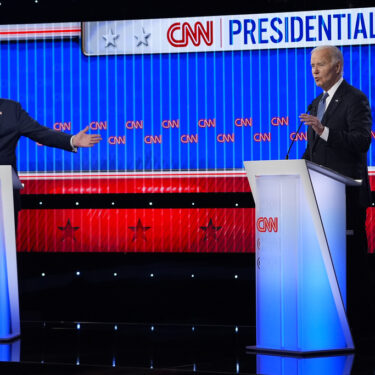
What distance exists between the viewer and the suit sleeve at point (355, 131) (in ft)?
12.4

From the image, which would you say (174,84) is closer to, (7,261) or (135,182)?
(135,182)

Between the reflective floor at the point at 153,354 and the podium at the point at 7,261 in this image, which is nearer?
the reflective floor at the point at 153,354

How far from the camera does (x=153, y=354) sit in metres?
3.83

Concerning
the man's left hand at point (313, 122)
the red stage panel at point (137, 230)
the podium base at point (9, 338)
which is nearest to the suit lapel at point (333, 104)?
the man's left hand at point (313, 122)

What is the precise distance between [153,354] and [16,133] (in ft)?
5.13

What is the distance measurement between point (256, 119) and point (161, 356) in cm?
276

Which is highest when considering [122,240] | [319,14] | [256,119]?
[319,14]

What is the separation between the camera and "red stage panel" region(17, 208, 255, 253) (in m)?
6.15

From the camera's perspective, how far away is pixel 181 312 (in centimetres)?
588

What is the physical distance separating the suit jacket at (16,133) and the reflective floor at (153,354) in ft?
3.37

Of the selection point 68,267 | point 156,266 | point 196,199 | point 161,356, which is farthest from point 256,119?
point 161,356

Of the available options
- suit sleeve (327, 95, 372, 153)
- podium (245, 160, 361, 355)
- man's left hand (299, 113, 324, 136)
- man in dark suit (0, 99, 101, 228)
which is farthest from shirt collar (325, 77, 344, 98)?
man in dark suit (0, 99, 101, 228)

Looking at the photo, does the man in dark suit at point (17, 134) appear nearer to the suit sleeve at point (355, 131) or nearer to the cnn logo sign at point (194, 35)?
the suit sleeve at point (355, 131)

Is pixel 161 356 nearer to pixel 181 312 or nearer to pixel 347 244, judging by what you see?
pixel 347 244
